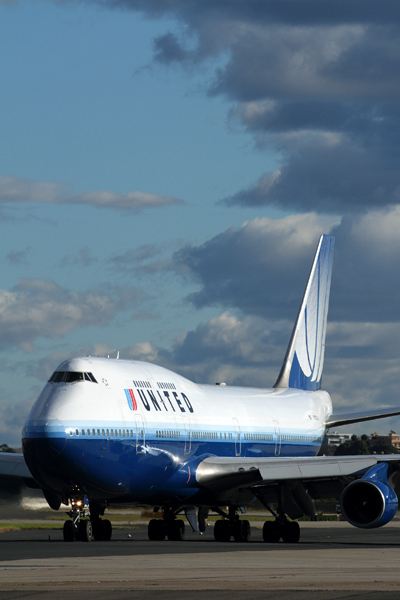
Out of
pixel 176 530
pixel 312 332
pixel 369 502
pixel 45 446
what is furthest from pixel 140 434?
pixel 312 332

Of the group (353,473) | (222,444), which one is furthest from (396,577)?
(222,444)

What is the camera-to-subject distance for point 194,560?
23.9m

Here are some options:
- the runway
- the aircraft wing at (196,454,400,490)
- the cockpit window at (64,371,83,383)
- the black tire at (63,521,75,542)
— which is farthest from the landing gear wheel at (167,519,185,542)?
the cockpit window at (64,371,83,383)

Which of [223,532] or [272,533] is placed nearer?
[272,533]

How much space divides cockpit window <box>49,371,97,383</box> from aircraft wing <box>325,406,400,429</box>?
15513 millimetres

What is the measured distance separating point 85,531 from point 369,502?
8.80 meters

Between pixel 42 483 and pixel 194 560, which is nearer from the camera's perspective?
pixel 194 560

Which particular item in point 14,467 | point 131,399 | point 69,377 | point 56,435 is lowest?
point 14,467

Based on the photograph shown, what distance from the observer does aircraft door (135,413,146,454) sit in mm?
31938

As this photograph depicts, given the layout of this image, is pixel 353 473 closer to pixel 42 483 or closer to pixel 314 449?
pixel 42 483

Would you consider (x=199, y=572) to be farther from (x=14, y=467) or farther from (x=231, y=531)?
(x=14, y=467)

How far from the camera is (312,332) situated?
169 ft

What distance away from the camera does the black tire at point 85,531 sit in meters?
31.6

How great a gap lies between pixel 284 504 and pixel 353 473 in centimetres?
391
